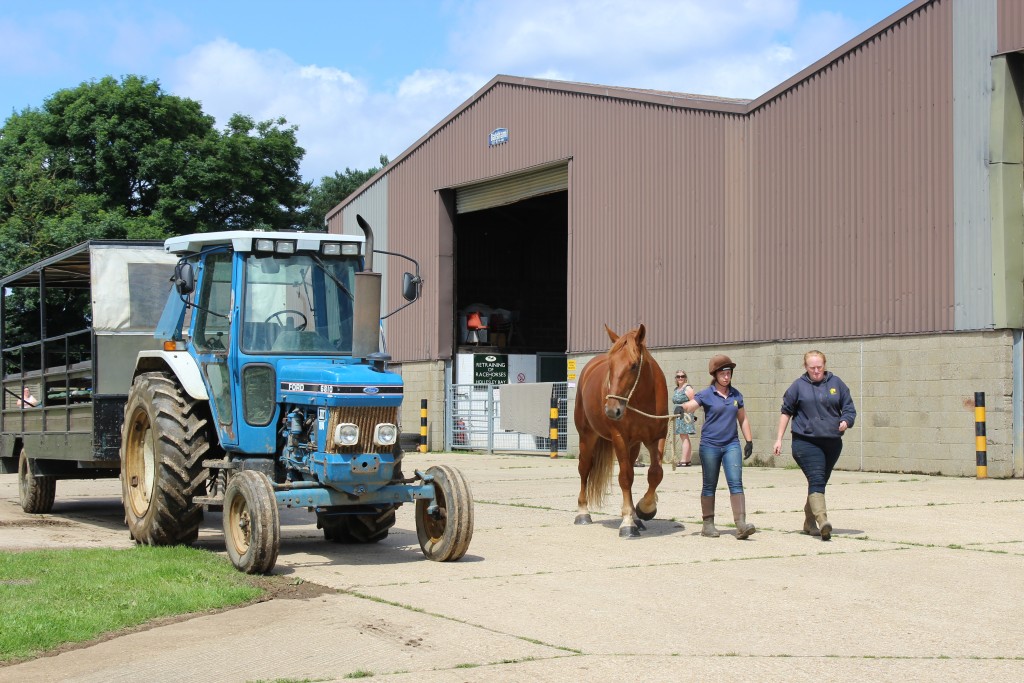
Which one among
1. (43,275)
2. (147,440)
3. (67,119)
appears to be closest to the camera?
(147,440)

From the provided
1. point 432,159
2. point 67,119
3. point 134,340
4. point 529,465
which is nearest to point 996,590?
point 134,340

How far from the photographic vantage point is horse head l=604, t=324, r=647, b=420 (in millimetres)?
11617

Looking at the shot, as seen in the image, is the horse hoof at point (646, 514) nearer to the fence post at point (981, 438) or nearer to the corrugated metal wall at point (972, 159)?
the fence post at point (981, 438)

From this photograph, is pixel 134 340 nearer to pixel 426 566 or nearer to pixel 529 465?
pixel 426 566

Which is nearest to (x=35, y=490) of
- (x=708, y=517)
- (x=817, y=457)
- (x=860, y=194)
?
(x=708, y=517)

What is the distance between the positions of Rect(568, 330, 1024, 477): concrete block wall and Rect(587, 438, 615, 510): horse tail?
7.95 metres

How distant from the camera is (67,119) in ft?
147

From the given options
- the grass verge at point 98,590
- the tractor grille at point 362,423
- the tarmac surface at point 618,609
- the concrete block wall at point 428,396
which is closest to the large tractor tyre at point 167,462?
the grass verge at point 98,590

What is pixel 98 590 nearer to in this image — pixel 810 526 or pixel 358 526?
pixel 358 526

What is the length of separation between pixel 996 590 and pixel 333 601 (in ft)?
15.1

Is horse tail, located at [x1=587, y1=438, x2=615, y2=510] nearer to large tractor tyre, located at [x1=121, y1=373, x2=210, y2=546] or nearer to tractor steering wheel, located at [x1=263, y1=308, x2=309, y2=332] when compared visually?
tractor steering wheel, located at [x1=263, y1=308, x2=309, y2=332]

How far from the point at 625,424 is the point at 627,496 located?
77cm

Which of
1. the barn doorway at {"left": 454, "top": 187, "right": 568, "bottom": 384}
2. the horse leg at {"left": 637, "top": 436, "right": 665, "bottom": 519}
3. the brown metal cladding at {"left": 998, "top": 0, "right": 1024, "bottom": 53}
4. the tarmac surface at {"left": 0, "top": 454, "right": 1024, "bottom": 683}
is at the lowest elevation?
the tarmac surface at {"left": 0, "top": 454, "right": 1024, "bottom": 683}

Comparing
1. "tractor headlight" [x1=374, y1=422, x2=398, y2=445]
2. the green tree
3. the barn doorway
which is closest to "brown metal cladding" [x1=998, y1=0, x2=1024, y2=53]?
"tractor headlight" [x1=374, y1=422, x2=398, y2=445]
